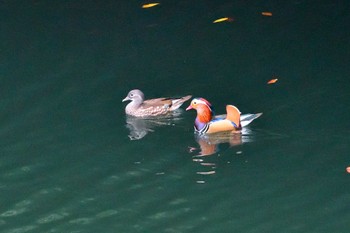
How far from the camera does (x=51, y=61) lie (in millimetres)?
14305

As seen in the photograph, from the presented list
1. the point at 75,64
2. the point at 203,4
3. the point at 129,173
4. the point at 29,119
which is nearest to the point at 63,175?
the point at 129,173

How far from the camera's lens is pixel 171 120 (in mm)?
12914

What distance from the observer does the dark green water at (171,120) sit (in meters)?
9.86

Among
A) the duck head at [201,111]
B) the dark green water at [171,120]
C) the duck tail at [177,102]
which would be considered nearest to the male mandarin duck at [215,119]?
the duck head at [201,111]

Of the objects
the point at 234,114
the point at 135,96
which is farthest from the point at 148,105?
the point at 234,114

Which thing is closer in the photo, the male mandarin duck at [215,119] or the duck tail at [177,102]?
the male mandarin duck at [215,119]

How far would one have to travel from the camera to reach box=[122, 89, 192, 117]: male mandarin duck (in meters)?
13.0

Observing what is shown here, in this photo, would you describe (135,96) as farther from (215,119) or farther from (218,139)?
(218,139)

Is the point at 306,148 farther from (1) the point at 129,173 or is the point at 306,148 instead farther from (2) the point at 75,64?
(2) the point at 75,64

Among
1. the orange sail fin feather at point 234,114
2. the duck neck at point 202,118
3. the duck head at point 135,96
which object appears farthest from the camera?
the duck head at point 135,96

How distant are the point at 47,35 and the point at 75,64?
1.06 m

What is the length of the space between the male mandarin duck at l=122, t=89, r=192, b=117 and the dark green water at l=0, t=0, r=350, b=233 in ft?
0.62

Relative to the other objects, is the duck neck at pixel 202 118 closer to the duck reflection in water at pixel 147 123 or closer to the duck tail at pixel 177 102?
the duck reflection in water at pixel 147 123

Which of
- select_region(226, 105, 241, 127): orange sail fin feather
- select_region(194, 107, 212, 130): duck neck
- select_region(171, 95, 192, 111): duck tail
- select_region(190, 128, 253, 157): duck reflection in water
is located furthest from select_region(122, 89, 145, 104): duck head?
select_region(226, 105, 241, 127): orange sail fin feather
